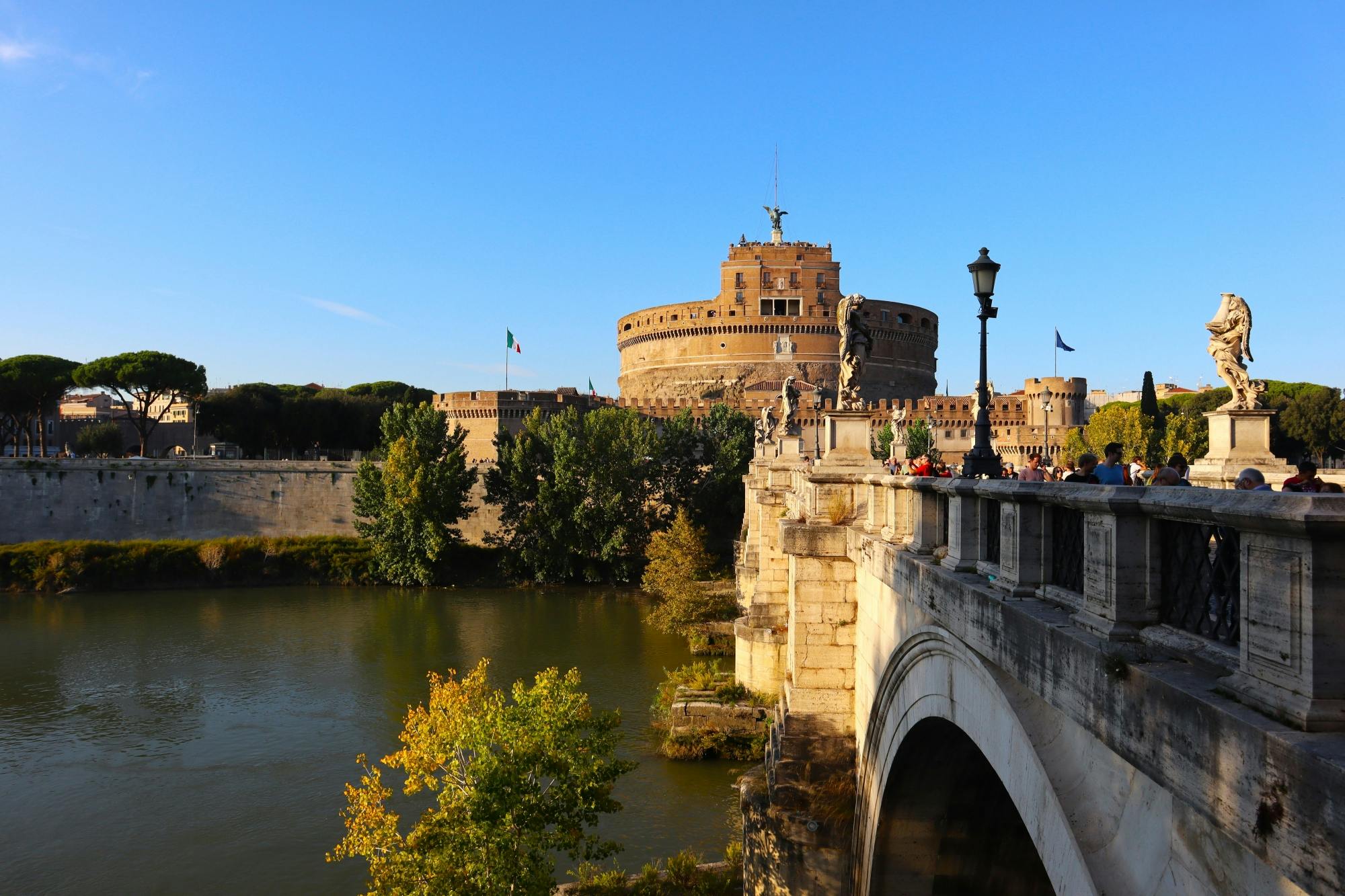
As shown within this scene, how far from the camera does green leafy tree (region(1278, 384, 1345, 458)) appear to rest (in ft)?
115

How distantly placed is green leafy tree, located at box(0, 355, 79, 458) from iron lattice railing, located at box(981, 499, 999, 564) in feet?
159

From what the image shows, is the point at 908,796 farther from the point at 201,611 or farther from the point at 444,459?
the point at 444,459

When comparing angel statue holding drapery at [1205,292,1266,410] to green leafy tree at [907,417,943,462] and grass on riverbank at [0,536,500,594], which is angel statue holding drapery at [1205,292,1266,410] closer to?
green leafy tree at [907,417,943,462]

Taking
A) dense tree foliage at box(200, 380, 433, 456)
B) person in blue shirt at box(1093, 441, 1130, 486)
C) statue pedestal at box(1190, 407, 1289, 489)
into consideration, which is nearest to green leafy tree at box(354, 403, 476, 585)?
dense tree foliage at box(200, 380, 433, 456)

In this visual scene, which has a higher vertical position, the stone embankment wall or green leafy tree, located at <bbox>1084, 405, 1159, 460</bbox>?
green leafy tree, located at <bbox>1084, 405, 1159, 460</bbox>

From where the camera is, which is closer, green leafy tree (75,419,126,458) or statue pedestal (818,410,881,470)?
statue pedestal (818,410,881,470)

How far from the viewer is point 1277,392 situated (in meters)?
43.3

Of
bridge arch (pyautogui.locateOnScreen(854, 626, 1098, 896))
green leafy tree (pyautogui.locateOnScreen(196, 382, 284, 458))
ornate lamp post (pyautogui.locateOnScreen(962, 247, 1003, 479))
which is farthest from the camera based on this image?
green leafy tree (pyautogui.locateOnScreen(196, 382, 284, 458))

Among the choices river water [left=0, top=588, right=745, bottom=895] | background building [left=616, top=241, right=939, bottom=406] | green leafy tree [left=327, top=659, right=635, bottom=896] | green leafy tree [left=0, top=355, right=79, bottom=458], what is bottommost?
river water [left=0, top=588, right=745, bottom=895]

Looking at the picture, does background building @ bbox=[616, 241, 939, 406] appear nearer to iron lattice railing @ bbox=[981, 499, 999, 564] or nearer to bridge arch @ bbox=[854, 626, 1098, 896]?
bridge arch @ bbox=[854, 626, 1098, 896]

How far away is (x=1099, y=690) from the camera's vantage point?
250 cm

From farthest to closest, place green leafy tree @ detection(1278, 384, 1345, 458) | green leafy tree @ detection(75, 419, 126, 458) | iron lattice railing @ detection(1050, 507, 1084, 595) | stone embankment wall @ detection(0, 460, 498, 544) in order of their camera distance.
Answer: green leafy tree @ detection(75, 419, 126, 458) < stone embankment wall @ detection(0, 460, 498, 544) < green leafy tree @ detection(1278, 384, 1345, 458) < iron lattice railing @ detection(1050, 507, 1084, 595)

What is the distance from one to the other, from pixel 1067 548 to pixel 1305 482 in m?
2.07

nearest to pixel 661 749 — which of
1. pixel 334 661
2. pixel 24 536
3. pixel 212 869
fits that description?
pixel 212 869
